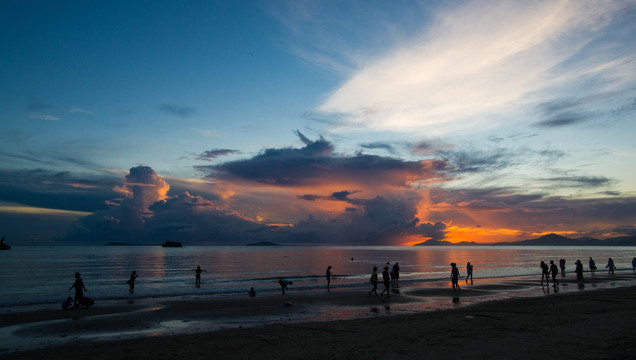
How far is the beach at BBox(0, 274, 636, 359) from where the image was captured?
470 inches

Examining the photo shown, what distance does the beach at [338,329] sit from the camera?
11.9 metres

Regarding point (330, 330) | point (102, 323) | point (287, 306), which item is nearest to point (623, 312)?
point (330, 330)

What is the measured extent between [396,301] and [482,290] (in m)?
10.6

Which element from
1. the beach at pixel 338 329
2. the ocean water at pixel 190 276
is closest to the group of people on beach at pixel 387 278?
the beach at pixel 338 329

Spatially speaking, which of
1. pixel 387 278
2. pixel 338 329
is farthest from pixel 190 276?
pixel 338 329

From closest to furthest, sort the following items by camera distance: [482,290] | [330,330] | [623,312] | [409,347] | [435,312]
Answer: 1. [409,347]
2. [330,330]
3. [623,312]
4. [435,312]
5. [482,290]

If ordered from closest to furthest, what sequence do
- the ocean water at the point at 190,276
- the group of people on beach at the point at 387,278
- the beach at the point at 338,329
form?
the beach at the point at 338,329, the group of people on beach at the point at 387,278, the ocean water at the point at 190,276

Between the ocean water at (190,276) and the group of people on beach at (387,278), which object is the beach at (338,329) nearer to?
the group of people on beach at (387,278)

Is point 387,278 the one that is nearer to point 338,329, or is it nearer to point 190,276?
point 338,329

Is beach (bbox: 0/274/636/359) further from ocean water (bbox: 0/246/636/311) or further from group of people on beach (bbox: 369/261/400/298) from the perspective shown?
ocean water (bbox: 0/246/636/311)

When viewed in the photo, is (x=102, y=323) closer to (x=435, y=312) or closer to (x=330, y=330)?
(x=330, y=330)

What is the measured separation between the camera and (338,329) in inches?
602

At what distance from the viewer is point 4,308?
23625 mm

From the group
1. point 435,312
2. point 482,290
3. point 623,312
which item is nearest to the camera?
point 623,312
